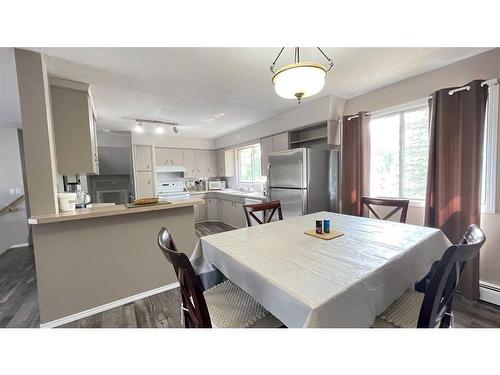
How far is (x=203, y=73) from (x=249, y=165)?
126 inches

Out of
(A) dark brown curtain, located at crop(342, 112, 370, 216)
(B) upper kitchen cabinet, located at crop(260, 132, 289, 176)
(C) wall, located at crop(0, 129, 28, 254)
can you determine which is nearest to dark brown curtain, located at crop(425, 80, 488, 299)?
(A) dark brown curtain, located at crop(342, 112, 370, 216)

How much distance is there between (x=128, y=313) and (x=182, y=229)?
2.98 ft

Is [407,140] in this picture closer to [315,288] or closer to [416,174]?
[416,174]

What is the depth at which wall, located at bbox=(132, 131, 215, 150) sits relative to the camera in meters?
4.75

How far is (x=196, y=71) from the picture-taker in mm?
2088

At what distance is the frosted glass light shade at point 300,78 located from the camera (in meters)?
1.18

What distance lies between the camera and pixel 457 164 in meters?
2.01

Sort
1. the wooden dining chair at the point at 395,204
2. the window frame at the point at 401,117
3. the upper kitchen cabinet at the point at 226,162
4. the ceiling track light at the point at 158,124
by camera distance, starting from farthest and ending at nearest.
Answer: the upper kitchen cabinet at the point at 226,162, the ceiling track light at the point at 158,124, the window frame at the point at 401,117, the wooden dining chair at the point at 395,204

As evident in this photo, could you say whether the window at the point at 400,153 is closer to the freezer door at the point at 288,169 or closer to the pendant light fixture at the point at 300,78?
the freezer door at the point at 288,169

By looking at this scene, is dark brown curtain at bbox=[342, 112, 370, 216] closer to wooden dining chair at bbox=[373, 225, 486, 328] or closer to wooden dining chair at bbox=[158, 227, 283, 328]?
wooden dining chair at bbox=[373, 225, 486, 328]

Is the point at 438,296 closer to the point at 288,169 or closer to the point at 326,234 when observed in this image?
the point at 326,234

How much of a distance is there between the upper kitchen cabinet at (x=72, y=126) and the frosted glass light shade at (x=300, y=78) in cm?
215

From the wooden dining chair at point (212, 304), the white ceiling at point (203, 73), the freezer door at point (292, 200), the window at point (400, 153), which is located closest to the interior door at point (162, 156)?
the white ceiling at point (203, 73)
